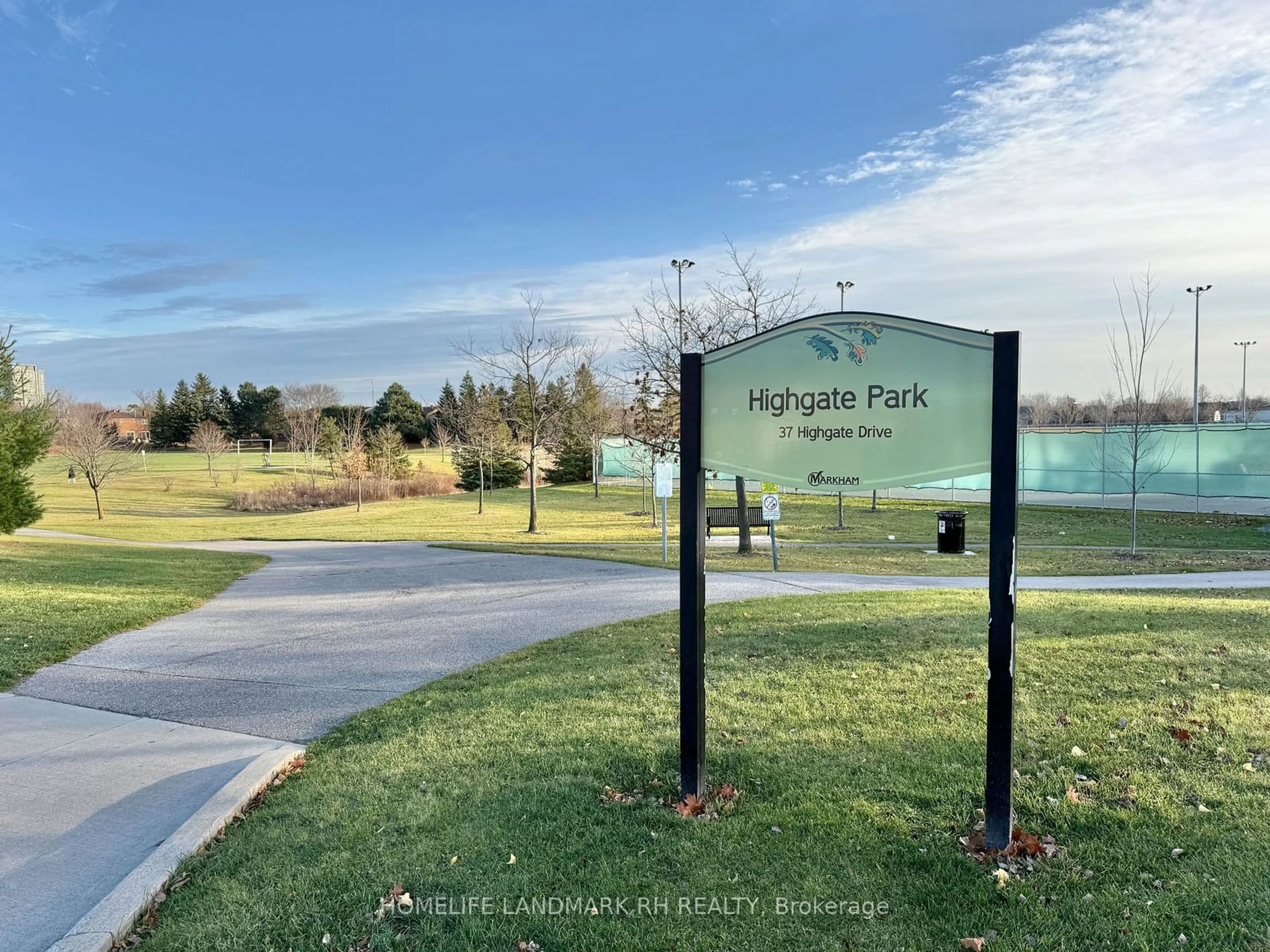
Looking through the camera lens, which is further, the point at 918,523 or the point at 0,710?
the point at 918,523

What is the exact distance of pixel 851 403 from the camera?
351 centimetres

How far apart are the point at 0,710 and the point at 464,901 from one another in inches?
184

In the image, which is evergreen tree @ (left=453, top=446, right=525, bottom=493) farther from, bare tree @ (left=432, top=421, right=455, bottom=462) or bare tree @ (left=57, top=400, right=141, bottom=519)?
bare tree @ (left=57, top=400, right=141, bottom=519)

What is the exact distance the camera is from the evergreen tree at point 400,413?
67312mm

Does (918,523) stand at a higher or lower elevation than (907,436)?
lower

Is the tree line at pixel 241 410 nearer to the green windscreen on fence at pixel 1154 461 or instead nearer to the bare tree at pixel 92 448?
the bare tree at pixel 92 448

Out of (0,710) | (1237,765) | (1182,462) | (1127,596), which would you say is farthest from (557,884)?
(1182,462)

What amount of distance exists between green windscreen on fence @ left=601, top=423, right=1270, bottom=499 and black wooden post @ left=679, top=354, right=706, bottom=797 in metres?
18.6

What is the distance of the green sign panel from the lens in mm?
3318

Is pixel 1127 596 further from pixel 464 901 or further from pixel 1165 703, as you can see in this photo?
pixel 464 901

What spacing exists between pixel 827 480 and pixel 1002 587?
83cm

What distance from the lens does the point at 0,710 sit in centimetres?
561

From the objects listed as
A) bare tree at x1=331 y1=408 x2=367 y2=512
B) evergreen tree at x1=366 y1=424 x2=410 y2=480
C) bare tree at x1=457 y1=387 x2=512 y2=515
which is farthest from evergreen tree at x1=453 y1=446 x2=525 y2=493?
bare tree at x1=331 y1=408 x2=367 y2=512

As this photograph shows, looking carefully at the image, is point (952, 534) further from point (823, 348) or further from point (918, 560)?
point (823, 348)
